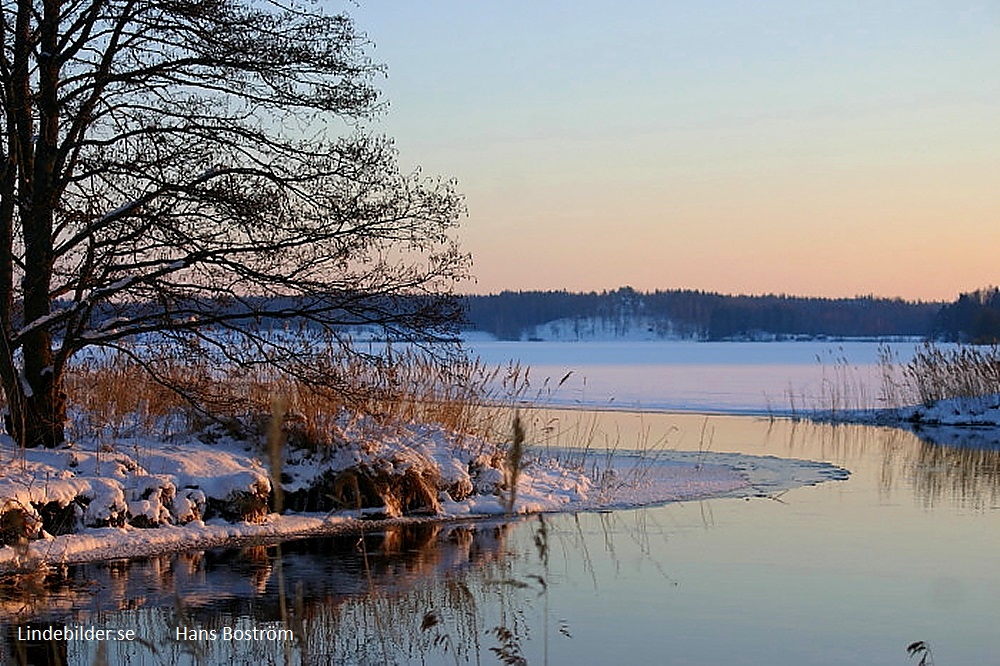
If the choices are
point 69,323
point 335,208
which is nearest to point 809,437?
point 335,208

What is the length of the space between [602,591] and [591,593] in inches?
4.1

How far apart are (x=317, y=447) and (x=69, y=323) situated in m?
3.07

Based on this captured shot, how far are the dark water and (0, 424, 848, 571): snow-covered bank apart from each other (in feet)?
1.65

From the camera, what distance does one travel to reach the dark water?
723 cm

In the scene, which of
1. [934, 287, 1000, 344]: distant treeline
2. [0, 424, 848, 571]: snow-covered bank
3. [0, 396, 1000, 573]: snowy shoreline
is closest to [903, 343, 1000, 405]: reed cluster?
[0, 396, 1000, 573]: snowy shoreline

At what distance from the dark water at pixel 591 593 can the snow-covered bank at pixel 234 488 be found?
0.50 m

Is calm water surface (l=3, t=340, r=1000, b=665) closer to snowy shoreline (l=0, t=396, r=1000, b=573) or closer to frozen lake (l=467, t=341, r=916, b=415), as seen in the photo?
snowy shoreline (l=0, t=396, r=1000, b=573)

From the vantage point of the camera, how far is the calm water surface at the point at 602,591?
23.8 feet

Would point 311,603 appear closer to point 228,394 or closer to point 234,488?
point 234,488

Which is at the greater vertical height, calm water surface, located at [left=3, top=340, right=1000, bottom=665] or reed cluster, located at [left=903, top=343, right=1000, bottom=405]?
reed cluster, located at [left=903, top=343, right=1000, bottom=405]

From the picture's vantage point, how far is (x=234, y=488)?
11.8 metres

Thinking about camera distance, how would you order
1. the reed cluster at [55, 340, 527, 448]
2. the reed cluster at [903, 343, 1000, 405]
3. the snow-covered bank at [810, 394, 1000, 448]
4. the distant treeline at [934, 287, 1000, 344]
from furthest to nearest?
the distant treeline at [934, 287, 1000, 344] < the reed cluster at [903, 343, 1000, 405] < the snow-covered bank at [810, 394, 1000, 448] < the reed cluster at [55, 340, 527, 448]

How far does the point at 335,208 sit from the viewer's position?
11.9 meters

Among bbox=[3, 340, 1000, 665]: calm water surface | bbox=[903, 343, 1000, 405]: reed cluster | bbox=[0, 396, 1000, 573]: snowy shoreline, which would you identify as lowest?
bbox=[3, 340, 1000, 665]: calm water surface
